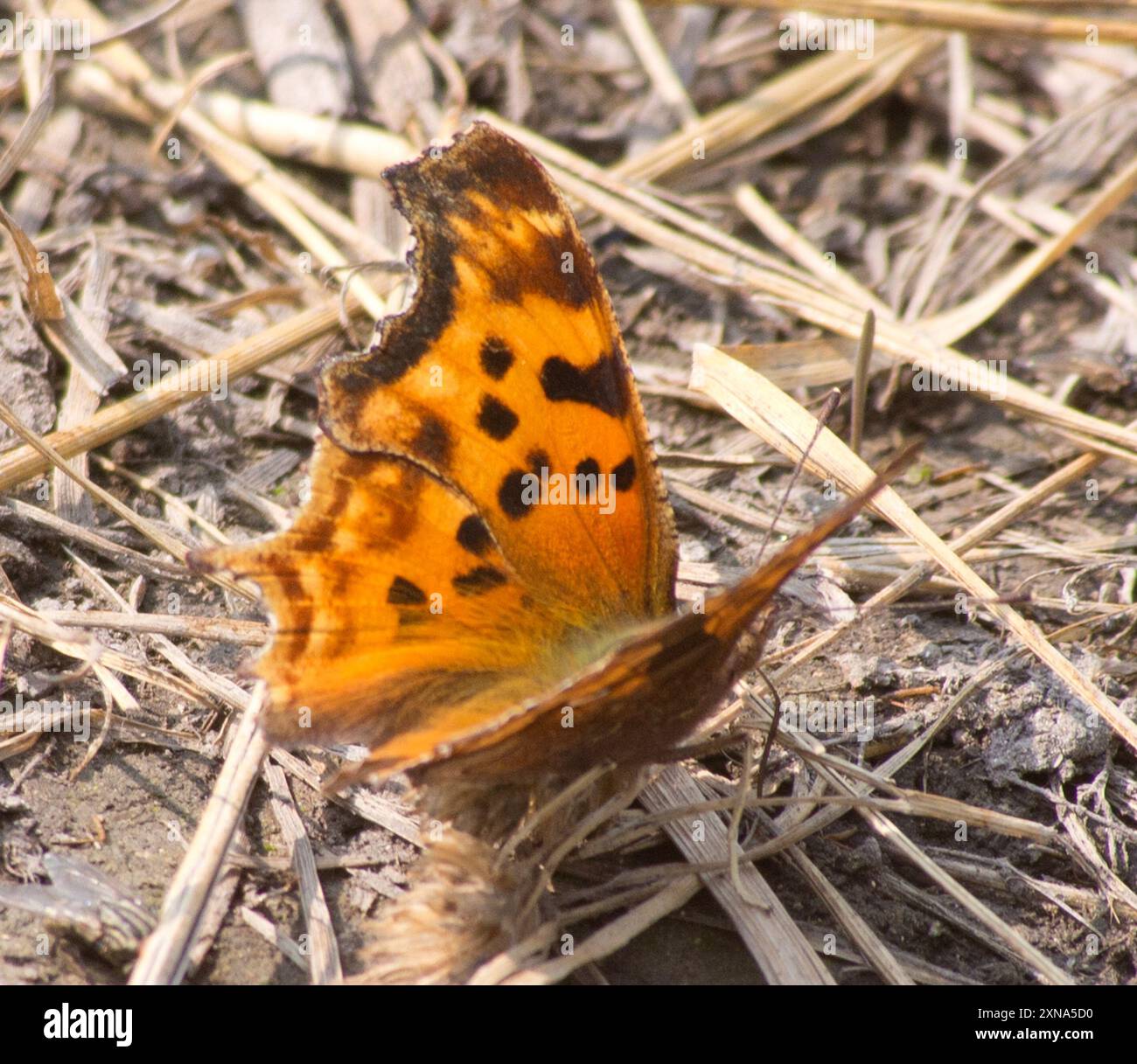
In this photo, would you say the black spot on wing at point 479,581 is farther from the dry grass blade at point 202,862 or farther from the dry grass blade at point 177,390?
the dry grass blade at point 177,390

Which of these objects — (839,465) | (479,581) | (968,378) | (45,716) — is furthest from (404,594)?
(968,378)

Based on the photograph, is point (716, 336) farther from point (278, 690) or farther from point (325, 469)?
point (278, 690)

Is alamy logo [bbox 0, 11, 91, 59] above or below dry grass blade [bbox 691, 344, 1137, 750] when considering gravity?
above

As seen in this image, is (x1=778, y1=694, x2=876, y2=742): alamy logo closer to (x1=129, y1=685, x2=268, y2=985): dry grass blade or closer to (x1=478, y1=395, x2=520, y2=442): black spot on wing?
(x1=478, y1=395, x2=520, y2=442): black spot on wing

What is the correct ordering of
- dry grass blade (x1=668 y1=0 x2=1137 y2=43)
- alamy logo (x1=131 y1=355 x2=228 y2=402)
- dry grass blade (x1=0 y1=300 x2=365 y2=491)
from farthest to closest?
1. dry grass blade (x1=668 y1=0 x2=1137 y2=43)
2. alamy logo (x1=131 y1=355 x2=228 y2=402)
3. dry grass blade (x1=0 y1=300 x2=365 y2=491)

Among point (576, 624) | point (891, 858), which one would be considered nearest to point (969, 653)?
point (891, 858)

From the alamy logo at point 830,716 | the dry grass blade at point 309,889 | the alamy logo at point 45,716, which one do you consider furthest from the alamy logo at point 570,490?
the alamy logo at point 45,716

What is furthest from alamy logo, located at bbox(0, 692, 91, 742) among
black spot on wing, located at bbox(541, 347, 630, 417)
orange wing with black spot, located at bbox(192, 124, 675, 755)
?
black spot on wing, located at bbox(541, 347, 630, 417)
